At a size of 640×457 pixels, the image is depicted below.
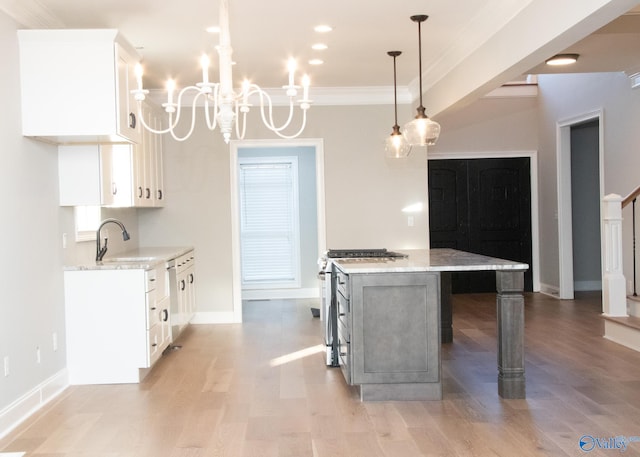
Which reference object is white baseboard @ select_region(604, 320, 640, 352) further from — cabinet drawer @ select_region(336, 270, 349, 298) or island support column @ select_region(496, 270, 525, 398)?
cabinet drawer @ select_region(336, 270, 349, 298)

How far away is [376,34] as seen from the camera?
205 inches

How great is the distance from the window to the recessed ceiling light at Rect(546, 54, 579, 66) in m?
4.25

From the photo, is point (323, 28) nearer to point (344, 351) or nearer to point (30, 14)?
point (30, 14)

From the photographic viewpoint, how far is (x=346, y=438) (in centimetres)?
359

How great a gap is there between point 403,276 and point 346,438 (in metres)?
1.14

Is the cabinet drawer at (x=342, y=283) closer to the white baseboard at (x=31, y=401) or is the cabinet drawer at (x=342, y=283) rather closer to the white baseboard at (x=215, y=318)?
the white baseboard at (x=31, y=401)

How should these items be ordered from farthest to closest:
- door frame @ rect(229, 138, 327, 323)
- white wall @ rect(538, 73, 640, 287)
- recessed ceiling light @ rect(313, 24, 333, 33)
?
door frame @ rect(229, 138, 327, 323) → white wall @ rect(538, 73, 640, 287) → recessed ceiling light @ rect(313, 24, 333, 33)

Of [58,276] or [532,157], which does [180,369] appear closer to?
[58,276]

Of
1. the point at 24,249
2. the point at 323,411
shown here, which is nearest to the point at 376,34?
the point at 323,411

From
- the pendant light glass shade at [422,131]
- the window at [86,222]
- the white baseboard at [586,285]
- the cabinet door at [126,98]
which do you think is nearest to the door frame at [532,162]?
the white baseboard at [586,285]

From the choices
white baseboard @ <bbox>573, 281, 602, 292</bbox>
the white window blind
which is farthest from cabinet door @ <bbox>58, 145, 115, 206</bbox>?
white baseboard @ <bbox>573, 281, 602, 292</bbox>

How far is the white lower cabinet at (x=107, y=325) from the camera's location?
16.0 feet

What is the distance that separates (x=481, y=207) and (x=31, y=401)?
21.8 feet

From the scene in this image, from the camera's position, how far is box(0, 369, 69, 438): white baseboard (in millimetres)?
3838
